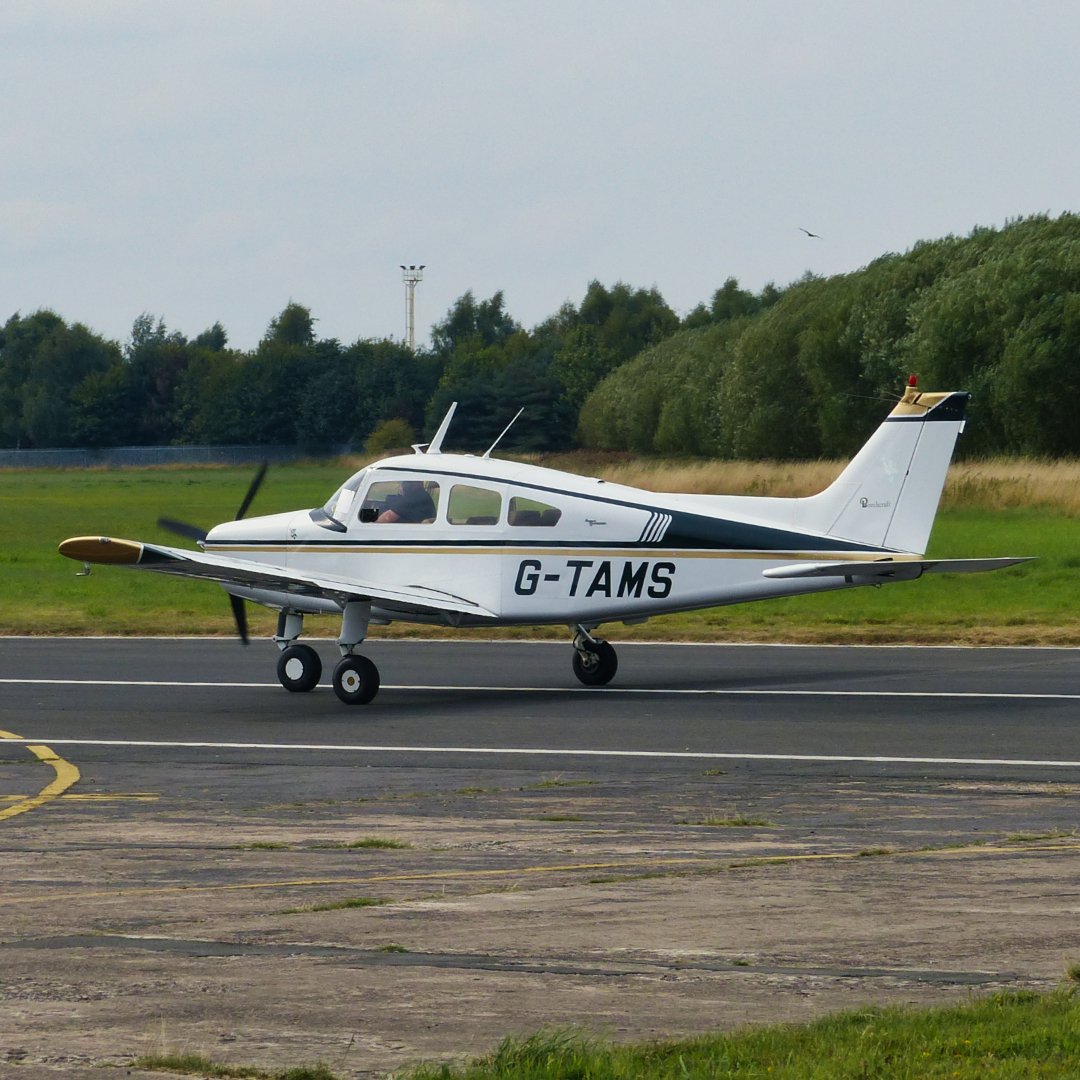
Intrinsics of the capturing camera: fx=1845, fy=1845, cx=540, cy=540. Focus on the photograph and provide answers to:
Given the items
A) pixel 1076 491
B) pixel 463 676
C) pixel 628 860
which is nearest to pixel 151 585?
pixel 463 676

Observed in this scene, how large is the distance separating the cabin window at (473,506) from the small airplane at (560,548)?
0.05 feet

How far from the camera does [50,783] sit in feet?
45.2

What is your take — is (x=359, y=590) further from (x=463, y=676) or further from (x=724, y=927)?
(x=724, y=927)

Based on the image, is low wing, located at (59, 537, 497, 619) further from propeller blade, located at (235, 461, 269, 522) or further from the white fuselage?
propeller blade, located at (235, 461, 269, 522)

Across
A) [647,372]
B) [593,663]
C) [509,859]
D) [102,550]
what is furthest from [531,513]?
[647,372]

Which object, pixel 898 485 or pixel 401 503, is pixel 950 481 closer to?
pixel 898 485

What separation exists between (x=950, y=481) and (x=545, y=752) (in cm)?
3457

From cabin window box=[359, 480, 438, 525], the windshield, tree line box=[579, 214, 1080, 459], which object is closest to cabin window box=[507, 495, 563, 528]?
cabin window box=[359, 480, 438, 525]

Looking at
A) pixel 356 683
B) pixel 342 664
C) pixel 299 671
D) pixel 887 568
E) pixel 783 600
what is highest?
pixel 887 568

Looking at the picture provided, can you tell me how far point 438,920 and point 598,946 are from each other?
969 millimetres

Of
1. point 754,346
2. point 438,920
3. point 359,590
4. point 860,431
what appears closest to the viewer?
point 438,920

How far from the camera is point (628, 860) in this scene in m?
10.2

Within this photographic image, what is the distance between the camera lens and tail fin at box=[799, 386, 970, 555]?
18625 millimetres

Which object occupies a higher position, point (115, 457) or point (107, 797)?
point (107, 797)
